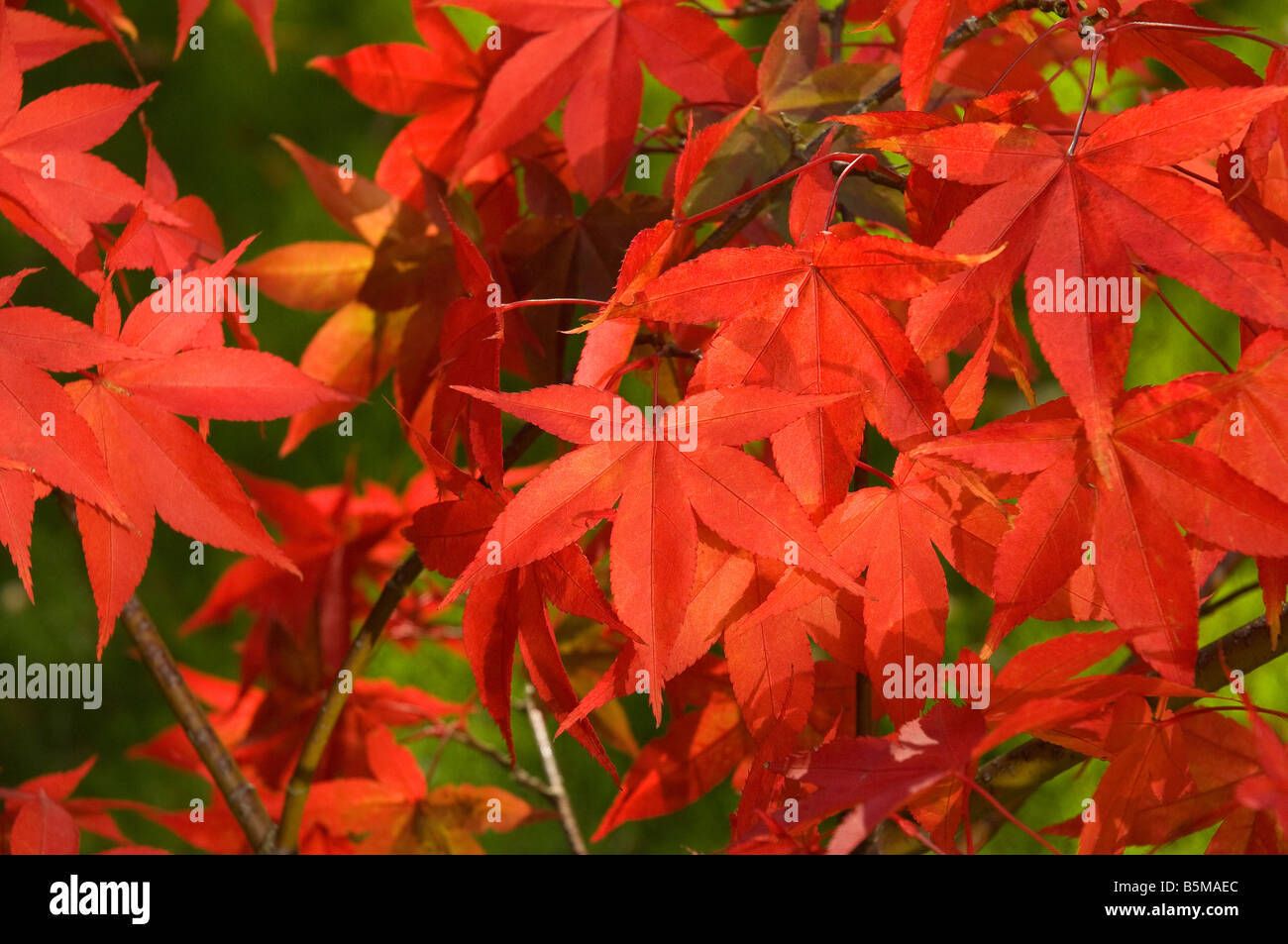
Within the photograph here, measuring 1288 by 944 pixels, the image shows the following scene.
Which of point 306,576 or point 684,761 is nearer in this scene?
point 684,761

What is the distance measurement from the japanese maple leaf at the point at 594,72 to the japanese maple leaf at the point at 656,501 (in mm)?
220

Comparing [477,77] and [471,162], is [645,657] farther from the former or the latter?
[477,77]

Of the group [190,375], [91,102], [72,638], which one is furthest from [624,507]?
[72,638]

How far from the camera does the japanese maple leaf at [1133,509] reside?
0.38 meters

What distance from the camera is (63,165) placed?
0.54 metres

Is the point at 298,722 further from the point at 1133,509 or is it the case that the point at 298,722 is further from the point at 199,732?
the point at 1133,509

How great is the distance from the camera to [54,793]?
635mm

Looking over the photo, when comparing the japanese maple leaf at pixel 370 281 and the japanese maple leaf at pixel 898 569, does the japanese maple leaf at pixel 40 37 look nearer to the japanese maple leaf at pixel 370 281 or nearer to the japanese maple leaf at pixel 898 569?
the japanese maple leaf at pixel 370 281

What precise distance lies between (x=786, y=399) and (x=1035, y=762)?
0.89 ft

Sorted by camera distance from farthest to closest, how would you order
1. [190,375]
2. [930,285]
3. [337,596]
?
[337,596], [190,375], [930,285]

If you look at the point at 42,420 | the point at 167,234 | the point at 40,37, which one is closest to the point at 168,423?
the point at 42,420

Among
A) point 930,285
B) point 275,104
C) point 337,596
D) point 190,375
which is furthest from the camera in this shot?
point 275,104

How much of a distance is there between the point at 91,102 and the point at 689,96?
334 millimetres

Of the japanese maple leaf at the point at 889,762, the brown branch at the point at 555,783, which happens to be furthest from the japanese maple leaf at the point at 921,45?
the brown branch at the point at 555,783
